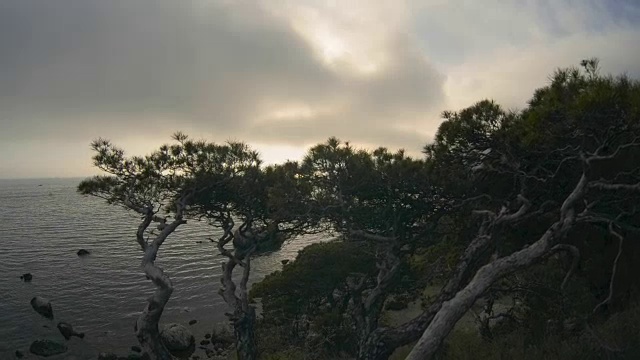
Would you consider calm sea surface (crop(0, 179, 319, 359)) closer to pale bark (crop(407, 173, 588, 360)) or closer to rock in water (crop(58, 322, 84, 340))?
rock in water (crop(58, 322, 84, 340))

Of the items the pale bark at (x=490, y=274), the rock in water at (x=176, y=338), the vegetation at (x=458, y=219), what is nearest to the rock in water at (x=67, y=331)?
the rock in water at (x=176, y=338)

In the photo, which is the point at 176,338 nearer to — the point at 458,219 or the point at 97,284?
the point at 97,284

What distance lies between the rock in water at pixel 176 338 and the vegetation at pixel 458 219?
5.52m

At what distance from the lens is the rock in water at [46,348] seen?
22422mm

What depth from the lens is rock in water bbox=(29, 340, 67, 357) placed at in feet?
73.6

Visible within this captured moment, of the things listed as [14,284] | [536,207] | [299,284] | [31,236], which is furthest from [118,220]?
[536,207]

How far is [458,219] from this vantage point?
46.9 ft

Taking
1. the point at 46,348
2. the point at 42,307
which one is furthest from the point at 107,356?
the point at 42,307

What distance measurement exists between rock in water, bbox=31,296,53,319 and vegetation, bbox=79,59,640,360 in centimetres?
1693

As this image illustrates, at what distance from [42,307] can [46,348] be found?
25.1ft

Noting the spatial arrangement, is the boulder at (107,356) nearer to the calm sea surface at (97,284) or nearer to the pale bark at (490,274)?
the calm sea surface at (97,284)

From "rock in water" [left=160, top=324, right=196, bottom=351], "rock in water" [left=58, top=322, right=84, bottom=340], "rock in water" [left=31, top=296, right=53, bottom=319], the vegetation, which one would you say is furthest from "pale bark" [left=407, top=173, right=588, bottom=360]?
"rock in water" [left=31, top=296, right=53, bottom=319]

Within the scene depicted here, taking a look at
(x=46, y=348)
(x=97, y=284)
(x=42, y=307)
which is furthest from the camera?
(x=97, y=284)

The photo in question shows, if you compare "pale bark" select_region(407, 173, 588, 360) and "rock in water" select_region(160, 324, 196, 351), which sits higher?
"pale bark" select_region(407, 173, 588, 360)
